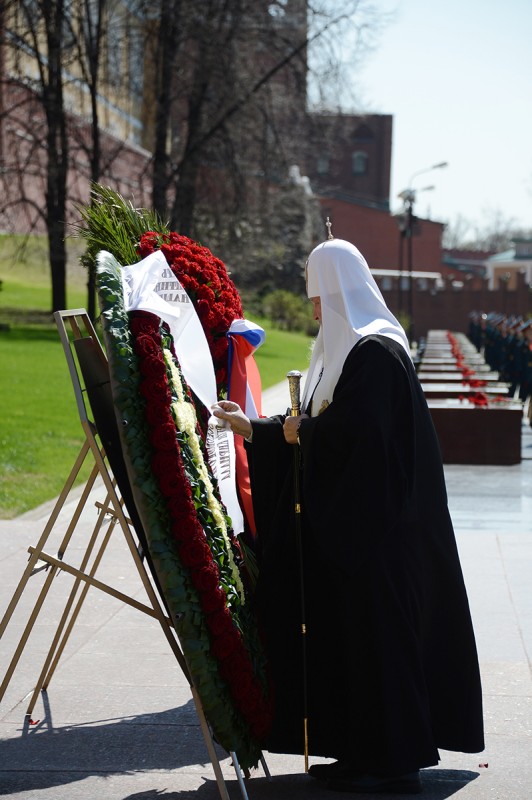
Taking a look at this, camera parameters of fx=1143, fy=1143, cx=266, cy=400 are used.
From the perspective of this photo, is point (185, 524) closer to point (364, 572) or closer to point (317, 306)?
point (364, 572)

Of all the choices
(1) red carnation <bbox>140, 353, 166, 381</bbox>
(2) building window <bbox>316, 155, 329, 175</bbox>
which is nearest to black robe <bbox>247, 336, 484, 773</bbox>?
(1) red carnation <bbox>140, 353, 166, 381</bbox>

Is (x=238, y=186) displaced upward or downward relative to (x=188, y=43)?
downward

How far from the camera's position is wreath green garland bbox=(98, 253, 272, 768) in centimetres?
371

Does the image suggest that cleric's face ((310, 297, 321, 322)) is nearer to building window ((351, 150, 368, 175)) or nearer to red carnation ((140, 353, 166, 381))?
red carnation ((140, 353, 166, 381))

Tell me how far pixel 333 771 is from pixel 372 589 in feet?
2.22

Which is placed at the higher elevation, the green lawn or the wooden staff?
the wooden staff

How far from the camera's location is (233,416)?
13.3ft

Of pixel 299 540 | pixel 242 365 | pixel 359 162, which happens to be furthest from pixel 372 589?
pixel 359 162

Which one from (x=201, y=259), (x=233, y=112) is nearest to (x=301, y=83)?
(x=233, y=112)

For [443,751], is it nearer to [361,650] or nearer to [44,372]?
[361,650]

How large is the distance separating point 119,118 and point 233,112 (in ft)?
64.0

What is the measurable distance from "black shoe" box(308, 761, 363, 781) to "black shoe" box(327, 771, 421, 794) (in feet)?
0.05

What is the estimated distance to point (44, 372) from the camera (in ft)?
63.3

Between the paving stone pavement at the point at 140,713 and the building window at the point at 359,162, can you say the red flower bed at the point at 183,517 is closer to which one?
the paving stone pavement at the point at 140,713
